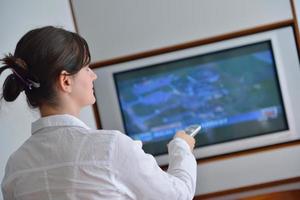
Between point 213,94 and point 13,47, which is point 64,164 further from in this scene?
point 213,94

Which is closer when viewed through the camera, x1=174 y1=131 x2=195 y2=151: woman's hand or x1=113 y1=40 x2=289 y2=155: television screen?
x1=174 y1=131 x2=195 y2=151: woman's hand

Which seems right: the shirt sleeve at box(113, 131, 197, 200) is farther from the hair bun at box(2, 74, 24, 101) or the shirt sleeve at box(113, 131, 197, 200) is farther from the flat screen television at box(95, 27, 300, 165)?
the flat screen television at box(95, 27, 300, 165)

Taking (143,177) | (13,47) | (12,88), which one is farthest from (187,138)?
(13,47)

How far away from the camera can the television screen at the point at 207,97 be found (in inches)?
98.6

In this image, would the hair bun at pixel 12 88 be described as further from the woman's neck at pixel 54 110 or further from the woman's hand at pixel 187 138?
the woman's hand at pixel 187 138

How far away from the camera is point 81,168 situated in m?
1.04

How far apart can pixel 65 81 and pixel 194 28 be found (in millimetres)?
1547

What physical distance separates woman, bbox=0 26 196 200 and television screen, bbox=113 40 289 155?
1.38m

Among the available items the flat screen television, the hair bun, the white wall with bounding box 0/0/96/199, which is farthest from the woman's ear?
the flat screen television

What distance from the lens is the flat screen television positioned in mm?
2480

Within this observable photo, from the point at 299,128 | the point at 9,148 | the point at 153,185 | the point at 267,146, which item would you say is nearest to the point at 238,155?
the point at 267,146

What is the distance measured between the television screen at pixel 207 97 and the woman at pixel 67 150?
138 cm

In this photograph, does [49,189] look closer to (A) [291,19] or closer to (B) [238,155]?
(B) [238,155]

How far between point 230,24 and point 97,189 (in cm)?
171
